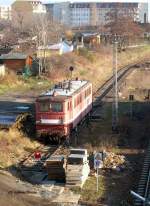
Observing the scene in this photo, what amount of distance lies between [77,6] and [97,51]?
388 ft

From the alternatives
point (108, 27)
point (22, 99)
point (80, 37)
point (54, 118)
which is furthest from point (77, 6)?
point (54, 118)

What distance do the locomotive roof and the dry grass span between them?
2559 mm

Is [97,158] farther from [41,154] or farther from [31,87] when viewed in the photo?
[31,87]

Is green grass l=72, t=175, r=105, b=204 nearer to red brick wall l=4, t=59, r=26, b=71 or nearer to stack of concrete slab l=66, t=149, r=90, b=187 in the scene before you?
stack of concrete slab l=66, t=149, r=90, b=187

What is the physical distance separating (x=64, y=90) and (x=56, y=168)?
9.12 meters

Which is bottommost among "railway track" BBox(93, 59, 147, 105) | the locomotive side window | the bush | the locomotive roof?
"railway track" BBox(93, 59, 147, 105)

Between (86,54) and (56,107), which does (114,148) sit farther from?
(86,54)

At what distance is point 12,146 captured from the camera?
26.5 m

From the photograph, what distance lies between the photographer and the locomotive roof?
2878 centimetres

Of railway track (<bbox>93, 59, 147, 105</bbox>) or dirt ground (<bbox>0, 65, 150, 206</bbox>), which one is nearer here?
dirt ground (<bbox>0, 65, 150, 206</bbox>)

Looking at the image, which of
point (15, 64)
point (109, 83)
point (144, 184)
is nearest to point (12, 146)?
point (144, 184)

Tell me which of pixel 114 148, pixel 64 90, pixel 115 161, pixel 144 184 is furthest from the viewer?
pixel 64 90

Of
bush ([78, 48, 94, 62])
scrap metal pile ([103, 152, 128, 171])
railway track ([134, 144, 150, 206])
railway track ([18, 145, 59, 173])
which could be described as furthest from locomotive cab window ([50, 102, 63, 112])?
bush ([78, 48, 94, 62])

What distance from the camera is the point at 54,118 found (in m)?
28.0
